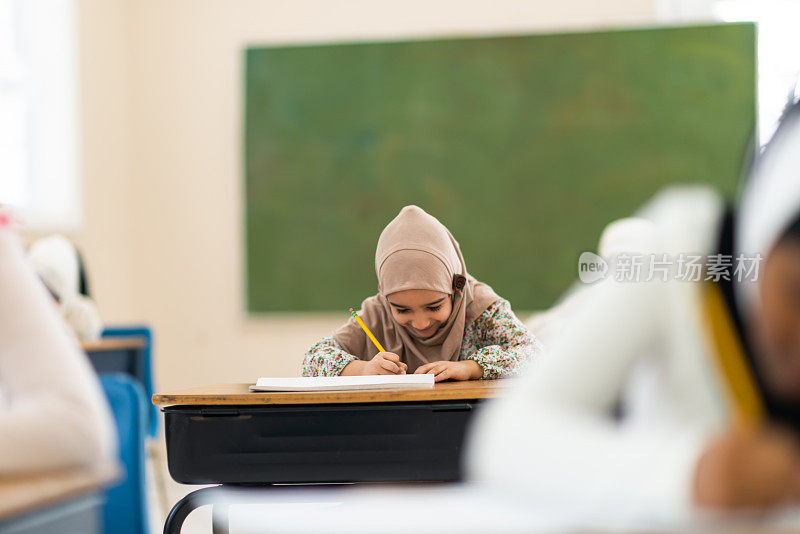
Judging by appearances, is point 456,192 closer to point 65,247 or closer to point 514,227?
point 514,227

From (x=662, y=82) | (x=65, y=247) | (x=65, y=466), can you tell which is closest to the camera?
(x=65, y=466)

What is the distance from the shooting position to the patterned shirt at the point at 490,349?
2279 mm

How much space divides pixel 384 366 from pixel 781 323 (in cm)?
165

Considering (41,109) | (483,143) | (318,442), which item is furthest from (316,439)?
(41,109)

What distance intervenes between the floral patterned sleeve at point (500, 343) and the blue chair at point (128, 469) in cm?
91

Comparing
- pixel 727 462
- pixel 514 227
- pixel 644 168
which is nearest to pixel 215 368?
pixel 514 227

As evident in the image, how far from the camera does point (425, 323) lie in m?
2.37

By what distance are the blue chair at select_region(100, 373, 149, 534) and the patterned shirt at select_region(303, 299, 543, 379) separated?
746 mm

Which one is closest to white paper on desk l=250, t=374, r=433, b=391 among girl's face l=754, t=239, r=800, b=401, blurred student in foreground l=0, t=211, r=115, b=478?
blurred student in foreground l=0, t=211, r=115, b=478

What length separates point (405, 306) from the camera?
2400mm

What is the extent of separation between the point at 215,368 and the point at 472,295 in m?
3.58

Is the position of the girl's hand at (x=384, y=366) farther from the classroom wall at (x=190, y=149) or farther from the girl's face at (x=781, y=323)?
the classroom wall at (x=190, y=149)

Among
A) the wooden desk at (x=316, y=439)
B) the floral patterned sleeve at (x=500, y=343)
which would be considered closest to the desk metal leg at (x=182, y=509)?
the wooden desk at (x=316, y=439)

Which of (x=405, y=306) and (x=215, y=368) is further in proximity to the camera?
(x=215, y=368)
